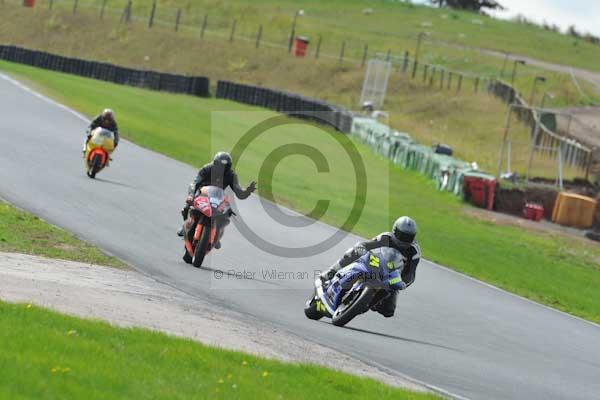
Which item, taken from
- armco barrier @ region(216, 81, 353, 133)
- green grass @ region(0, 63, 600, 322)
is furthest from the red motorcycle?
armco barrier @ region(216, 81, 353, 133)

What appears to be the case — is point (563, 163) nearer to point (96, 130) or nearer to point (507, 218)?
point (507, 218)

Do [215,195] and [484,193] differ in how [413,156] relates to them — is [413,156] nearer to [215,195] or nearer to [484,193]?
[484,193]

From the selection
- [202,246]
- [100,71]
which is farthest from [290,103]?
[202,246]

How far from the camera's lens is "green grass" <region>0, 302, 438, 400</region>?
770 cm

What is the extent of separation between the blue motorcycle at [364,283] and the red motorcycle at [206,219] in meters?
2.65

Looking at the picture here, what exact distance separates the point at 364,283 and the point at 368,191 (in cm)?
2055

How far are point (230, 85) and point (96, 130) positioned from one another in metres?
31.4

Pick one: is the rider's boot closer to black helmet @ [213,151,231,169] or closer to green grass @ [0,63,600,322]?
→ black helmet @ [213,151,231,169]

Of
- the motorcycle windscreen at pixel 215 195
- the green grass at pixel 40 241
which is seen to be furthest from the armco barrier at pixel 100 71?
the motorcycle windscreen at pixel 215 195

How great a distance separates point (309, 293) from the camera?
15.6 metres

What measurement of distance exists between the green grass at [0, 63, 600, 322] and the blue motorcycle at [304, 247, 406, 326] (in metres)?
6.61

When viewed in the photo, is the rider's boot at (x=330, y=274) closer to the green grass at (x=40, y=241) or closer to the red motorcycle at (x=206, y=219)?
the red motorcycle at (x=206, y=219)

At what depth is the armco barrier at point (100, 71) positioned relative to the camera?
54.1m

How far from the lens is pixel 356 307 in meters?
12.8
